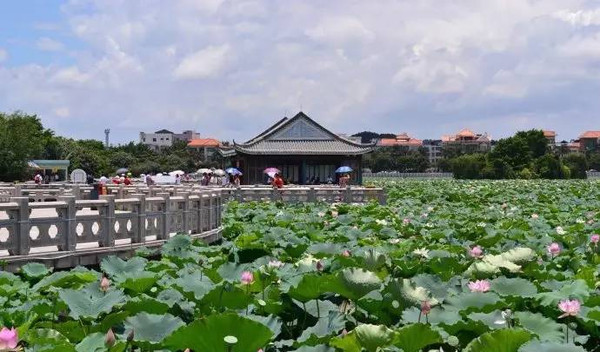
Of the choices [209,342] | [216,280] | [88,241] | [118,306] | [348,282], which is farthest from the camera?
[88,241]

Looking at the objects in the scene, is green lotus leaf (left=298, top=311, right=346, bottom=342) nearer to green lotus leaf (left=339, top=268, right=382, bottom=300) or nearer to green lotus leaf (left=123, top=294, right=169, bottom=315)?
green lotus leaf (left=339, top=268, right=382, bottom=300)

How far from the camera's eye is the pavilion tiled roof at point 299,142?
45.2 m

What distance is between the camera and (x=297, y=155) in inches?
1783

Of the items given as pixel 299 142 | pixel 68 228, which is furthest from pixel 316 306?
pixel 299 142

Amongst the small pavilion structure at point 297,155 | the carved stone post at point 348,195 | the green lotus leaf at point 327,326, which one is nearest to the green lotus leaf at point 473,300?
the green lotus leaf at point 327,326

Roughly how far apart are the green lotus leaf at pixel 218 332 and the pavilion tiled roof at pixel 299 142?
42011mm

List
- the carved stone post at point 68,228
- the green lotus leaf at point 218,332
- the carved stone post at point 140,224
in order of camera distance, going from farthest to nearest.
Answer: the carved stone post at point 140,224
the carved stone post at point 68,228
the green lotus leaf at point 218,332

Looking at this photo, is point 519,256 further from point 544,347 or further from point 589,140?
point 589,140

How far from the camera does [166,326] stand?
11.0 feet

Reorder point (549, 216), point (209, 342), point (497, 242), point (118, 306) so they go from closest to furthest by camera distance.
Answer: point (209, 342) < point (118, 306) < point (497, 242) < point (549, 216)

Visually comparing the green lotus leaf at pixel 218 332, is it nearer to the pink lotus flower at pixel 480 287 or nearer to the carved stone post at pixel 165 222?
the pink lotus flower at pixel 480 287

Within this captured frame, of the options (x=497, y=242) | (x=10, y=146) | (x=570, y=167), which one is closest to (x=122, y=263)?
(x=497, y=242)

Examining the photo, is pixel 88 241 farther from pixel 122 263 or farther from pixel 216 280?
pixel 216 280

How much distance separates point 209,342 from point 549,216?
12.3m
